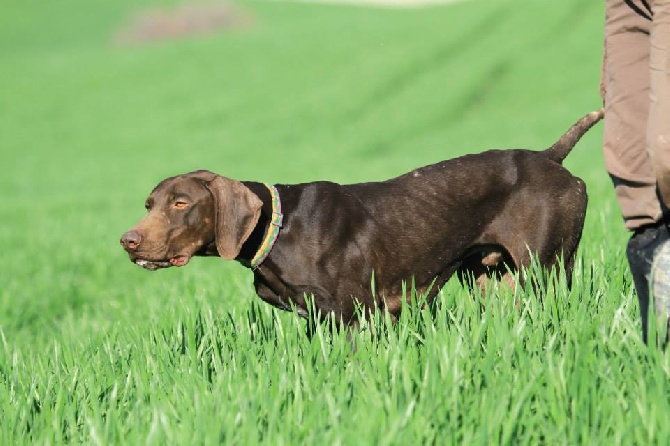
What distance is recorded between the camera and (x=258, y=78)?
35.8 m

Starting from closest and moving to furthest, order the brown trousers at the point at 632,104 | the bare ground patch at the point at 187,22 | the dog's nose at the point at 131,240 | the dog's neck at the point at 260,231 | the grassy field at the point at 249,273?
the grassy field at the point at 249,273
the brown trousers at the point at 632,104
the dog's nose at the point at 131,240
the dog's neck at the point at 260,231
the bare ground patch at the point at 187,22

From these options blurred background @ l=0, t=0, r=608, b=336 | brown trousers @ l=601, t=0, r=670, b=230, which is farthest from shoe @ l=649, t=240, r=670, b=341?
blurred background @ l=0, t=0, r=608, b=336

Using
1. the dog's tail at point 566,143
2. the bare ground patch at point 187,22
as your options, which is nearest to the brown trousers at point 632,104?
the dog's tail at point 566,143

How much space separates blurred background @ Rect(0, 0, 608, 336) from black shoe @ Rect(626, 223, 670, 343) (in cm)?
1150

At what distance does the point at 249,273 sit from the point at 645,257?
511 cm

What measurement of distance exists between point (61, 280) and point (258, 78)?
83.5ft

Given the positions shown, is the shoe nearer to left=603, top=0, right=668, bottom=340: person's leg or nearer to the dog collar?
left=603, top=0, right=668, bottom=340: person's leg

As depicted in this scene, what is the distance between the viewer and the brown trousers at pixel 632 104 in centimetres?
347

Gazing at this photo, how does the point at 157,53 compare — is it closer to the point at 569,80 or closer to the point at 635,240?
the point at 569,80

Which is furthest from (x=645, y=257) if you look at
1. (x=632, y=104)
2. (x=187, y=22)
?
(x=187, y=22)

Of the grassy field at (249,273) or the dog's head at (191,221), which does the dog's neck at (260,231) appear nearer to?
the dog's head at (191,221)

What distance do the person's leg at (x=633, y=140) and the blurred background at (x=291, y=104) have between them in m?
11.4

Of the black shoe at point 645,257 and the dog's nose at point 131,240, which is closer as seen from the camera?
the black shoe at point 645,257

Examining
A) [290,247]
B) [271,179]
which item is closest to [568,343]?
[290,247]
